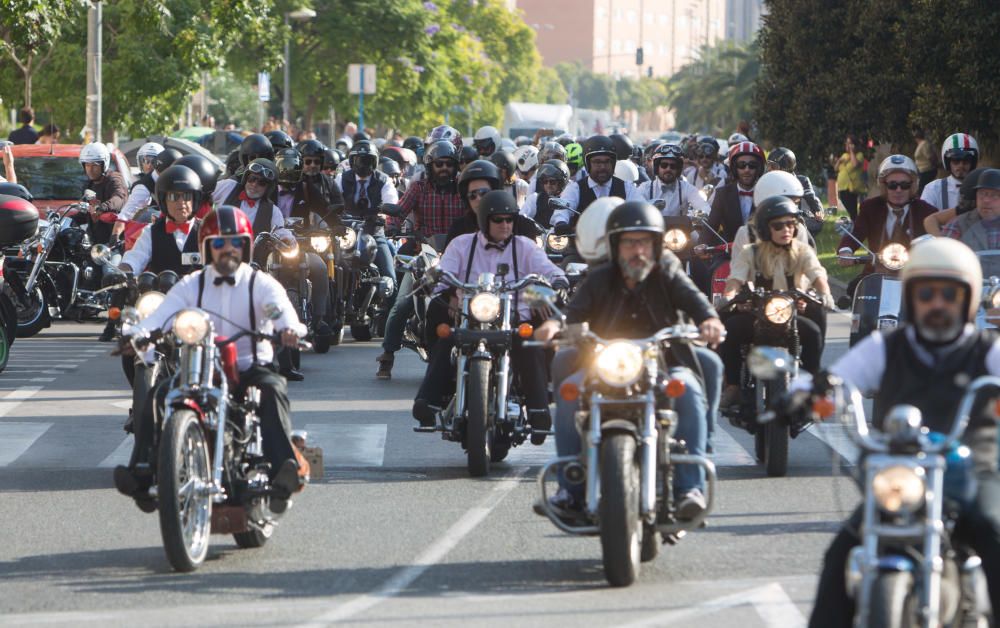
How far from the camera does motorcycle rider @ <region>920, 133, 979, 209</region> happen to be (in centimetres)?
1547

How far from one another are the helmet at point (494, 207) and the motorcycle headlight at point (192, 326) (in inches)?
143

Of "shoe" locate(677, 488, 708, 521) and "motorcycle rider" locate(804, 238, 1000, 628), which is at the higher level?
"motorcycle rider" locate(804, 238, 1000, 628)

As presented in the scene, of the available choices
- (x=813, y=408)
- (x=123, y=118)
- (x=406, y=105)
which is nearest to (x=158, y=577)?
(x=813, y=408)

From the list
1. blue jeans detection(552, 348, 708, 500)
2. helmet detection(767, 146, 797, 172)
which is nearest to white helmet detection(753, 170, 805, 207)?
blue jeans detection(552, 348, 708, 500)

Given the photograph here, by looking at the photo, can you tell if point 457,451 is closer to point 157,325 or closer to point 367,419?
point 367,419

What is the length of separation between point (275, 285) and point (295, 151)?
9079 mm

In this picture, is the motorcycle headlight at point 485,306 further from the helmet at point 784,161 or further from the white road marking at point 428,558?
the helmet at point 784,161

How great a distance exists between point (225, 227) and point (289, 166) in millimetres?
8999

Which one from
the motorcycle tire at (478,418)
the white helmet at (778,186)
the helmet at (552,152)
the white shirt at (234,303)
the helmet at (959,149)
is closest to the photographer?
the white shirt at (234,303)

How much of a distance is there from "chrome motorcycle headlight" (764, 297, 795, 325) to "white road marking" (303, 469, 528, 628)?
5.31 ft

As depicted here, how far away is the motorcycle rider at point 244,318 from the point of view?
8.97 m

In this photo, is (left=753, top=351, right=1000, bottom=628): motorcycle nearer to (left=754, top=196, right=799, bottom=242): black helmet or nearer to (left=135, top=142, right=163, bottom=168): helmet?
(left=754, top=196, right=799, bottom=242): black helmet

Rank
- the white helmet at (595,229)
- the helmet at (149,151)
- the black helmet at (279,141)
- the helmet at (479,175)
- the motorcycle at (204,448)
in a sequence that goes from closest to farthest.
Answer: the motorcycle at (204,448)
the white helmet at (595,229)
the helmet at (479,175)
the helmet at (149,151)
the black helmet at (279,141)

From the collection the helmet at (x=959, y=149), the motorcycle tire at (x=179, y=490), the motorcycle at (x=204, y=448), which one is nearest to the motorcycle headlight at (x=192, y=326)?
the motorcycle at (x=204, y=448)
